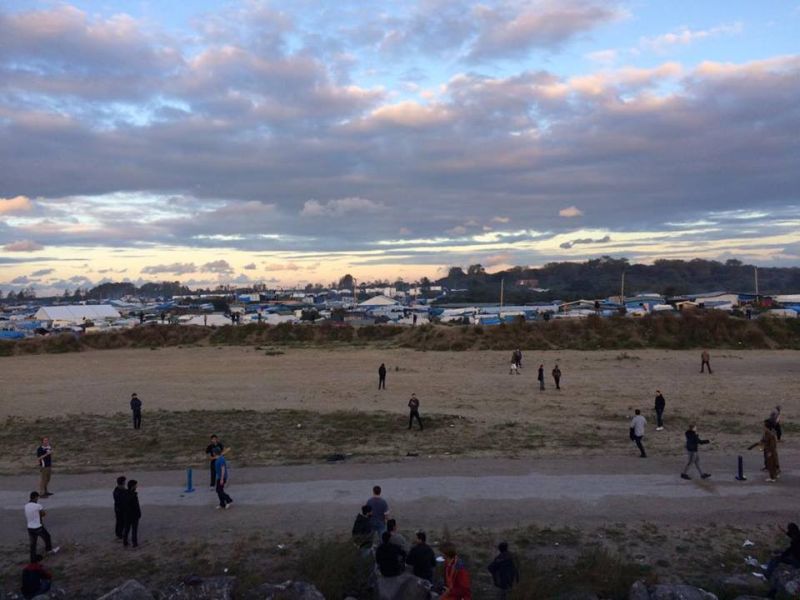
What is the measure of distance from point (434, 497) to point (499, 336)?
106 feet

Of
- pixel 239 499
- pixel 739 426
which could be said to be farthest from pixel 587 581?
pixel 739 426

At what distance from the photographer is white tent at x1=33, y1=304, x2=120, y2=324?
293ft

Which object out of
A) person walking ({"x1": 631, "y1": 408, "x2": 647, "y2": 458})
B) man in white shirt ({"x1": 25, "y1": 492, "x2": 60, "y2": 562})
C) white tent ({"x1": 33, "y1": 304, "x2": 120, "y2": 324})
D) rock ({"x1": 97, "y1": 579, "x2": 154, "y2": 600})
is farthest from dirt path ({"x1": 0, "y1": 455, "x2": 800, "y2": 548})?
white tent ({"x1": 33, "y1": 304, "x2": 120, "y2": 324})

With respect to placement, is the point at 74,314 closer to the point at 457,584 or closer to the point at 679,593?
the point at 457,584

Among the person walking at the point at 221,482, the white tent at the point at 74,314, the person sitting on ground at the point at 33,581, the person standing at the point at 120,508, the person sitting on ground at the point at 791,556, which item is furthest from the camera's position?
the white tent at the point at 74,314

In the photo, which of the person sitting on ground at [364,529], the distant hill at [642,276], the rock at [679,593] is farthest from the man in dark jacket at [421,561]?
the distant hill at [642,276]

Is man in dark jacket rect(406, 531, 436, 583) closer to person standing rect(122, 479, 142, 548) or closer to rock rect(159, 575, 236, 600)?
rock rect(159, 575, 236, 600)

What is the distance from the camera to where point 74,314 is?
302ft

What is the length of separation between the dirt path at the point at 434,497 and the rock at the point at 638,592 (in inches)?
95.7

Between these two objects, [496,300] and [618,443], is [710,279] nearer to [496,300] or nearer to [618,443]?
[496,300]

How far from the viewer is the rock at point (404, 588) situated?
7.75 m

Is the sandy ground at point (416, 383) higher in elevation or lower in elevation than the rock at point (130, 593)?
higher

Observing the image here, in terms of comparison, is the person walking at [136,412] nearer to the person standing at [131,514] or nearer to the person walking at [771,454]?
the person standing at [131,514]

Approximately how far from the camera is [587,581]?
27.8 feet
